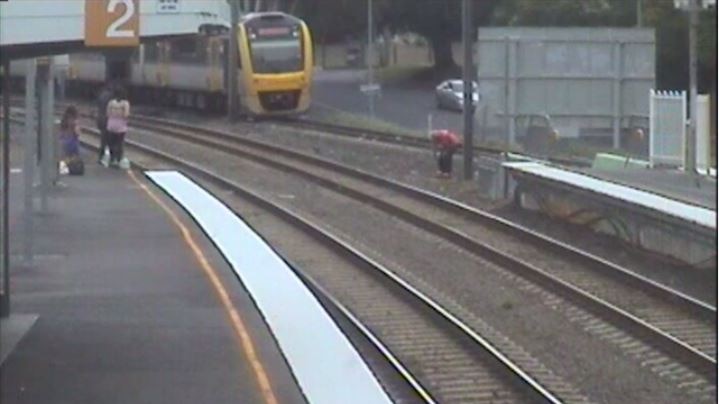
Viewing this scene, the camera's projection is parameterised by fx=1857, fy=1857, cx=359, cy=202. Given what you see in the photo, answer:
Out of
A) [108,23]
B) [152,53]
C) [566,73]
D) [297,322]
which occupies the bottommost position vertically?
[297,322]

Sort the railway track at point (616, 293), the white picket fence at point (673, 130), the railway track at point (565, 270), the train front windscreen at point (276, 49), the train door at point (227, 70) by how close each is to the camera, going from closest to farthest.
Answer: the railway track at point (616, 293)
the railway track at point (565, 270)
the white picket fence at point (673, 130)
the train front windscreen at point (276, 49)
the train door at point (227, 70)

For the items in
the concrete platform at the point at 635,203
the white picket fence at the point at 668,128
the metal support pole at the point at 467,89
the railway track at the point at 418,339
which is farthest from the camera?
the metal support pole at the point at 467,89

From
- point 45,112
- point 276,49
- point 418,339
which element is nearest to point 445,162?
point 45,112

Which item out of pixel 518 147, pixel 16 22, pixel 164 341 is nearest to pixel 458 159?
pixel 518 147

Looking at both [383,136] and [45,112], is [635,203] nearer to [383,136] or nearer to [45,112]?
[45,112]

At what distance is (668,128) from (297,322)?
Result: 15.6 meters

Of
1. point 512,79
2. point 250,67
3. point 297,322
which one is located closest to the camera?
point 297,322

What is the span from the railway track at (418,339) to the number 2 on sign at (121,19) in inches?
129

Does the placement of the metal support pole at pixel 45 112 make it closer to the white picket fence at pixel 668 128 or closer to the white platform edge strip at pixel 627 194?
the white platform edge strip at pixel 627 194

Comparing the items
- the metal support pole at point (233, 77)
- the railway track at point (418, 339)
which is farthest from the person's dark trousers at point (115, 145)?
the metal support pole at point (233, 77)

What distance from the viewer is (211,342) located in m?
15.2

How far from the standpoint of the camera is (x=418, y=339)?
16391mm

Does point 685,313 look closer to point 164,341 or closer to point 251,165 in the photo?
point 164,341

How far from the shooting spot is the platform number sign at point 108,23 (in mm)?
12758
